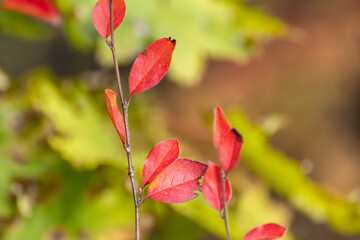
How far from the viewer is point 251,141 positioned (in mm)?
619

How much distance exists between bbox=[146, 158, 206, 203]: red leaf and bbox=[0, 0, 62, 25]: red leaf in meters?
0.31

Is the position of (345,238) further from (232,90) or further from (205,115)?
(205,115)

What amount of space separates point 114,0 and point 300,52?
1709 millimetres

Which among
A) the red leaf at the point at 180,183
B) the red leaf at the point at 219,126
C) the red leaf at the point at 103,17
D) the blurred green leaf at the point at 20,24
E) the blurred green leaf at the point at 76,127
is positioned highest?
the blurred green leaf at the point at 20,24

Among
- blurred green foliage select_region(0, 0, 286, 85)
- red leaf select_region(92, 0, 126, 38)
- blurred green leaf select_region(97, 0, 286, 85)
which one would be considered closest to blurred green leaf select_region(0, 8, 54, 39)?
blurred green foliage select_region(0, 0, 286, 85)

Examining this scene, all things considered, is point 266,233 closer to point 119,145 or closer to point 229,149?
point 229,149

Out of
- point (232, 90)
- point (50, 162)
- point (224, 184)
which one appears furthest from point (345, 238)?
point (224, 184)

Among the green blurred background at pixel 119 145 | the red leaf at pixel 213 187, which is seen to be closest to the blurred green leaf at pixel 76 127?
the green blurred background at pixel 119 145

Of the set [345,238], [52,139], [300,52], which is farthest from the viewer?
[300,52]

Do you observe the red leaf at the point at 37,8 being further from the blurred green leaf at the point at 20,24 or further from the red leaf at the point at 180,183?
the red leaf at the point at 180,183

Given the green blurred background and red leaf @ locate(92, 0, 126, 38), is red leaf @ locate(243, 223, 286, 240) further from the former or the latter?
the green blurred background

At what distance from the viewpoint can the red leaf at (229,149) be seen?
0.25 m

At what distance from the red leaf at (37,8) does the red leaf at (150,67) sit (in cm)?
28

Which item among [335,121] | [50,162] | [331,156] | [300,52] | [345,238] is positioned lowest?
[50,162]
